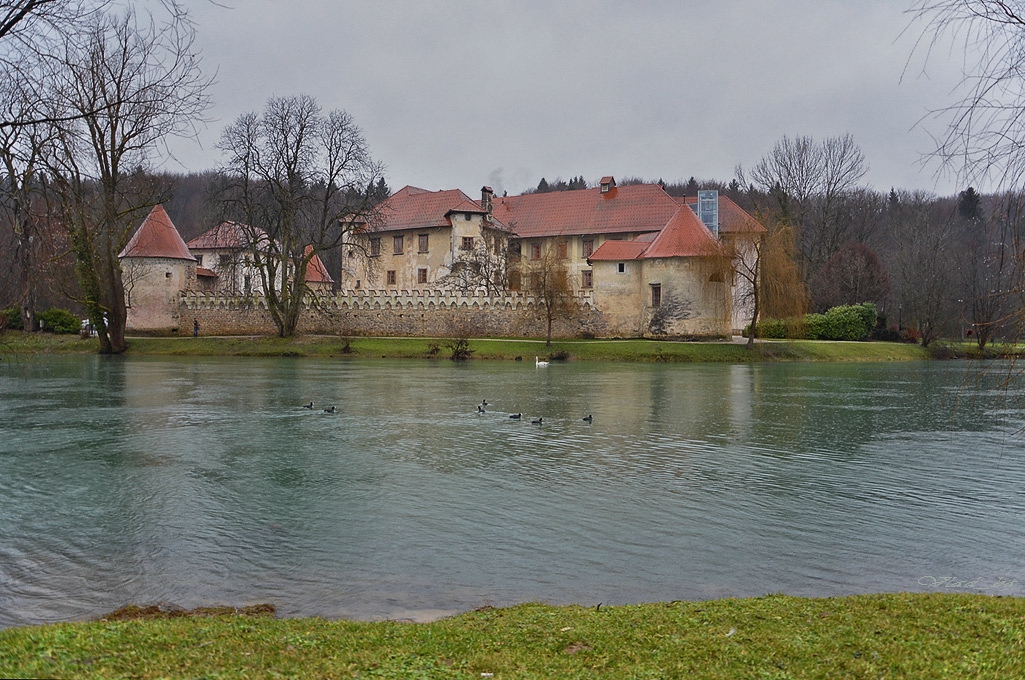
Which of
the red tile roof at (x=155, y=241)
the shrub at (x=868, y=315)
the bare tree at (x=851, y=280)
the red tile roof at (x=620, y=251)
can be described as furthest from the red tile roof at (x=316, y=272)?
the shrub at (x=868, y=315)

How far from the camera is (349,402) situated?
72.2 ft

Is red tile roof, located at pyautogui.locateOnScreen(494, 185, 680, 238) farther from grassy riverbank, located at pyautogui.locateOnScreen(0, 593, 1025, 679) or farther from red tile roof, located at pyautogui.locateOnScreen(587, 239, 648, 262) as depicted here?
grassy riverbank, located at pyautogui.locateOnScreen(0, 593, 1025, 679)

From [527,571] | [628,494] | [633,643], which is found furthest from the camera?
[628,494]

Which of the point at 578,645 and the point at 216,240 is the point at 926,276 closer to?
the point at 216,240

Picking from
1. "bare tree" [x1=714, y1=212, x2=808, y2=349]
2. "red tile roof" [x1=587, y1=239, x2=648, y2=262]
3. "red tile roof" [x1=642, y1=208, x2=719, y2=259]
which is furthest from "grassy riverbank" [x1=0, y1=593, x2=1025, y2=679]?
"red tile roof" [x1=587, y1=239, x2=648, y2=262]

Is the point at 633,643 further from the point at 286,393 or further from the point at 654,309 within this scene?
the point at 654,309

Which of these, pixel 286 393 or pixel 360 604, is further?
pixel 286 393

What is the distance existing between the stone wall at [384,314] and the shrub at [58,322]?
6009 mm

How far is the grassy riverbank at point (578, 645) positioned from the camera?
4402 mm

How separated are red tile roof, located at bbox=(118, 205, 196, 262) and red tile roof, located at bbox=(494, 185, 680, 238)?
23491mm

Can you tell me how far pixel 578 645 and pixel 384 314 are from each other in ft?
152

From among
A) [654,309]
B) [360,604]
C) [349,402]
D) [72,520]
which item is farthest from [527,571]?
[654,309]

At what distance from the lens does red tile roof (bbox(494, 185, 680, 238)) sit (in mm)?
56156

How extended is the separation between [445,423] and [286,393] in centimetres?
788
